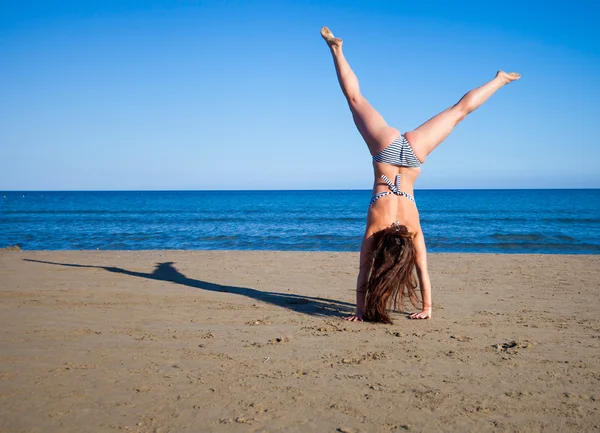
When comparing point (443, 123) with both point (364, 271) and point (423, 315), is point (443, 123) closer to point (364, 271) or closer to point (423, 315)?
point (364, 271)

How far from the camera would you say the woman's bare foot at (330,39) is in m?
5.46

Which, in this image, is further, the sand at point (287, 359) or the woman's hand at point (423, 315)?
the woman's hand at point (423, 315)

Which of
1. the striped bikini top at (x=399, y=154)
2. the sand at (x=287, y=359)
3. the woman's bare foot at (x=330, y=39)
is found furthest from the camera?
the woman's bare foot at (x=330, y=39)

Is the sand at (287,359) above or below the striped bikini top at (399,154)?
below

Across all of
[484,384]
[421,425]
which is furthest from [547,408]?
[421,425]

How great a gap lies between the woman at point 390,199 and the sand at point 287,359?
39 cm

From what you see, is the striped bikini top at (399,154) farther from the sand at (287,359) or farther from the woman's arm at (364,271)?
the sand at (287,359)

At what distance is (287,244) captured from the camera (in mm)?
17453

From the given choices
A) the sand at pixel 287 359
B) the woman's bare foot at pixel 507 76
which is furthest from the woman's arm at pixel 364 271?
the woman's bare foot at pixel 507 76

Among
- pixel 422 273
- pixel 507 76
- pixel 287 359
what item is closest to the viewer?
pixel 287 359

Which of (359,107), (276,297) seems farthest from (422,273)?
(276,297)

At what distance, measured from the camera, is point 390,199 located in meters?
5.34

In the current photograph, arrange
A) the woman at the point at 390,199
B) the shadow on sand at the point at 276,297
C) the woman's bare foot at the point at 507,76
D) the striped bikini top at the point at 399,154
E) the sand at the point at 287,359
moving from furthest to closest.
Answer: the shadow on sand at the point at 276,297 → the woman's bare foot at the point at 507,76 → the striped bikini top at the point at 399,154 → the woman at the point at 390,199 → the sand at the point at 287,359

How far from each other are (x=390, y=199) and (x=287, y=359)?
2.25m
